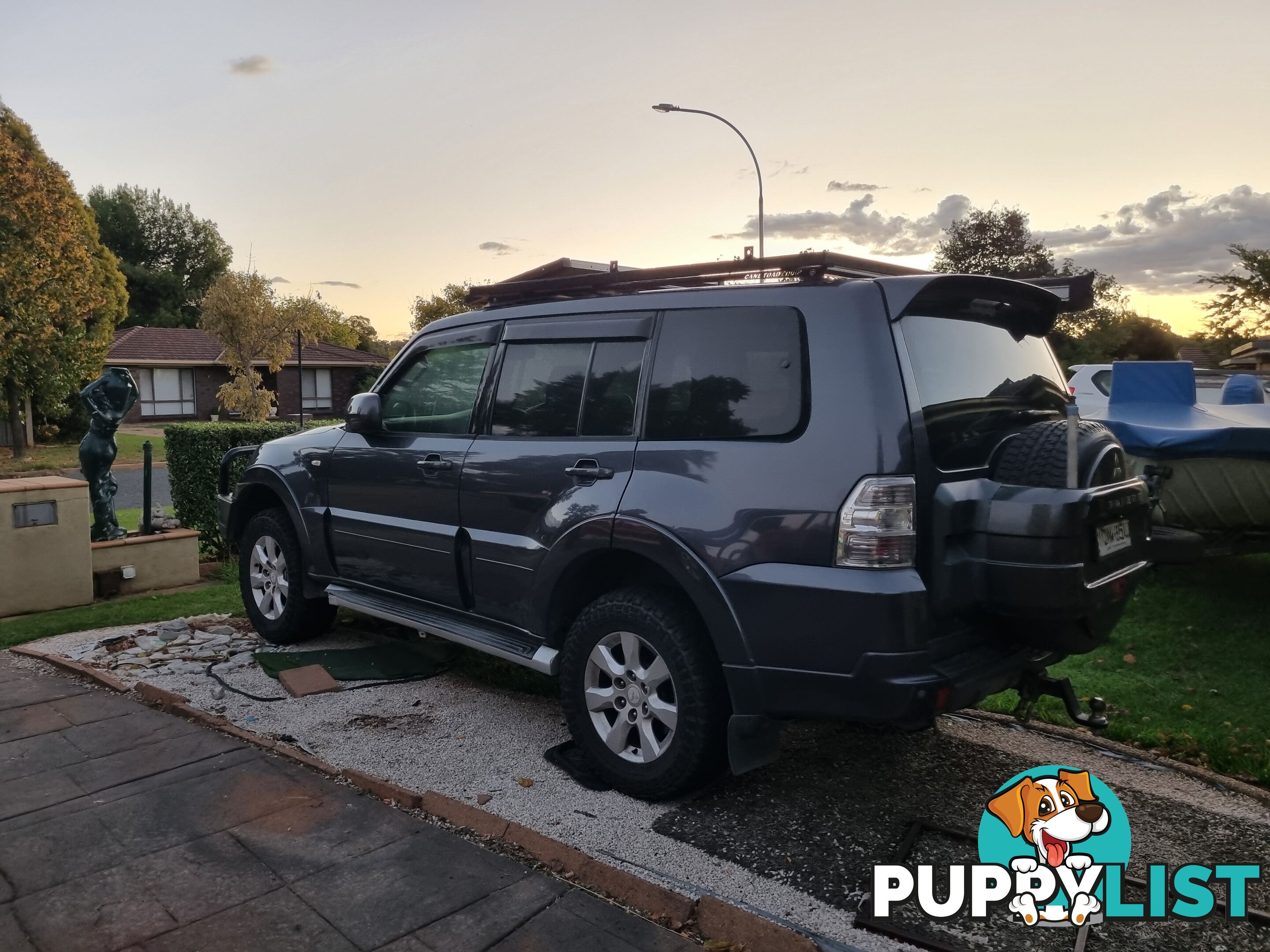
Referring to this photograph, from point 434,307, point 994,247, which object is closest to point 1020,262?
point 994,247

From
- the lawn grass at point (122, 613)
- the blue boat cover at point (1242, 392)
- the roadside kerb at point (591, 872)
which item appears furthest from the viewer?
the blue boat cover at point (1242, 392)

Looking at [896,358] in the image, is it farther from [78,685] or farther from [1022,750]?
[78,685]

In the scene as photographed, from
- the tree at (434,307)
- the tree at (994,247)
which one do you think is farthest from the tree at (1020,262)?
the tree at (434,307)

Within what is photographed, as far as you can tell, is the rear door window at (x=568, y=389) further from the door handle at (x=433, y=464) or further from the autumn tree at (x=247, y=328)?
the autumn tree at (x=247, y=328)

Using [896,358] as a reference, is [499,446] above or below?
below

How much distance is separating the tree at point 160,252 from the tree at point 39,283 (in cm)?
3159

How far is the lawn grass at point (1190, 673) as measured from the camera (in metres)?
4.57

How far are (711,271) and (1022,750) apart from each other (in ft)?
8.52

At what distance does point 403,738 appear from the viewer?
4578 mm

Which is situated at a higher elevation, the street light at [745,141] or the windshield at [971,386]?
the street light at [745,141]

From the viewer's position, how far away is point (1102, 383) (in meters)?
11.3

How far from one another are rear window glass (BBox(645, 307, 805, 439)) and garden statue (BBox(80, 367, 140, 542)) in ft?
20.7

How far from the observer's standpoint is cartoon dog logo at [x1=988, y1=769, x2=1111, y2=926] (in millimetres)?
3121

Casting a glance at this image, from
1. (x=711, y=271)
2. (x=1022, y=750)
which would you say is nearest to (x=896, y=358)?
(x=711, y=271)
